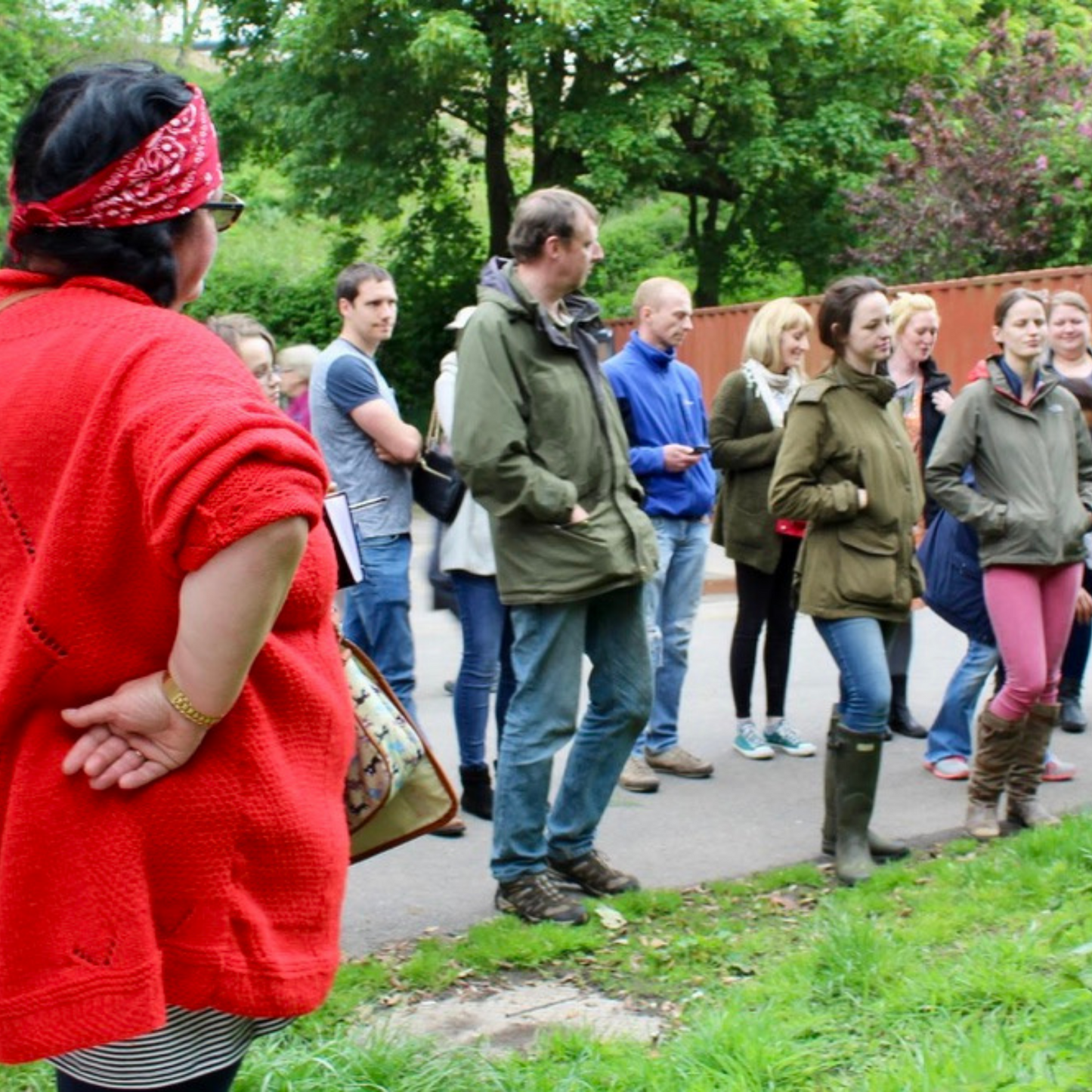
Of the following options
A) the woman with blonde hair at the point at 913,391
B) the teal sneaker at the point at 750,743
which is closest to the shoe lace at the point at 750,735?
the teal sneaker at the point at 750,743

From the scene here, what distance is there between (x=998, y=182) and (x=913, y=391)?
46.1 ft

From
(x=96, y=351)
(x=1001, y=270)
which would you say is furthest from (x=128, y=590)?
(x=1001, y=270)

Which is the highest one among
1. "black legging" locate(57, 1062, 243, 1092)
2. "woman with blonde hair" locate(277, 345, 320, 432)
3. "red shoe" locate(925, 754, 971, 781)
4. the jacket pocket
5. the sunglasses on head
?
the sunglasses on head

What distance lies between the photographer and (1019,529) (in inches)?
225

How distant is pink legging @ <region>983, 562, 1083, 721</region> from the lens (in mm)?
5664

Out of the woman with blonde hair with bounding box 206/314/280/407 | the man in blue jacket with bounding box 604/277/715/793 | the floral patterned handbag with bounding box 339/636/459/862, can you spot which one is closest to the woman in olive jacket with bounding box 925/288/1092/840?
the man in blue jacket with bounding box 604/277/715/793

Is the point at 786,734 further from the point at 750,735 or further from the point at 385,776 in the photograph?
the point at 385,776

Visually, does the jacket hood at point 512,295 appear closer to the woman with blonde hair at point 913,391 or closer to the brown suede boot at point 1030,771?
the brown suede boot at point 1030,771

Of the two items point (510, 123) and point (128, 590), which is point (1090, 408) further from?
point (510, 123)

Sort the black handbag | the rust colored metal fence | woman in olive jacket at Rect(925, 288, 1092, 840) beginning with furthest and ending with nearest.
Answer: the rust colored metal fence, the black handbag, woman in olive jacket at Rect(925, 288, 1092, 840)

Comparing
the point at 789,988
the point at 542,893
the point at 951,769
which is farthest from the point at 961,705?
the point at 789,988

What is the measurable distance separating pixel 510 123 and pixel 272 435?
24.3m

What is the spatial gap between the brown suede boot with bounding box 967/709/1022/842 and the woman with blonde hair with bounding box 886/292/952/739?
1504 millimetres

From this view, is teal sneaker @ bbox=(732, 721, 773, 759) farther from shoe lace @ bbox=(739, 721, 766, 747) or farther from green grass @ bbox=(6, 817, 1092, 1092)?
green grass @ bbox=(6, 817, 1092, 1092)
